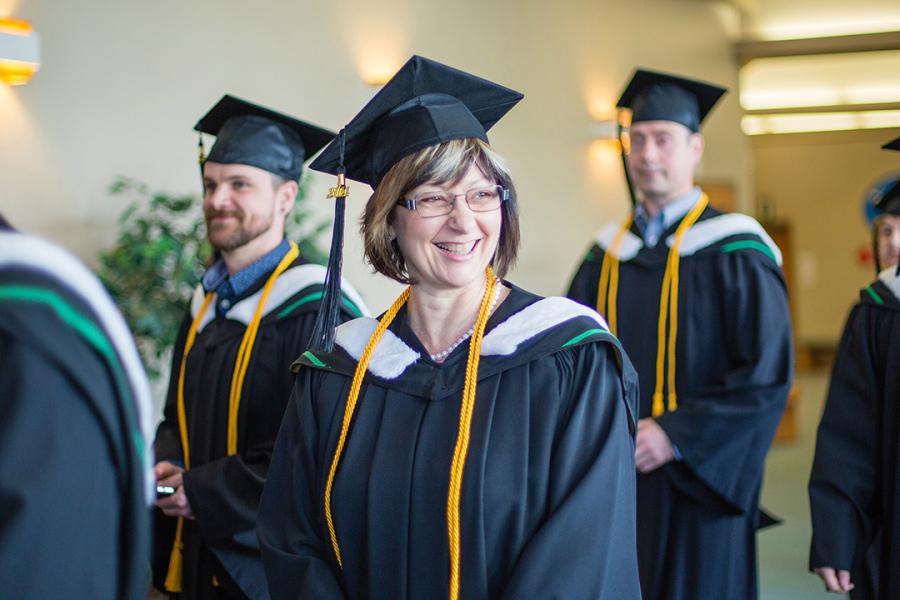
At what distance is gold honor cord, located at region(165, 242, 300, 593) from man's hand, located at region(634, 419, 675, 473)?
1.25 metres

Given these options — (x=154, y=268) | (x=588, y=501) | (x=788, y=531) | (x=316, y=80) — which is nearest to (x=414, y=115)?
(x=588, y=501)

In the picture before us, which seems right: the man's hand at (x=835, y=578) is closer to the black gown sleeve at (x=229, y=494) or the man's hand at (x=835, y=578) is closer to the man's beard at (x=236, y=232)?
the black gown sleeve at (x=229, y=494)

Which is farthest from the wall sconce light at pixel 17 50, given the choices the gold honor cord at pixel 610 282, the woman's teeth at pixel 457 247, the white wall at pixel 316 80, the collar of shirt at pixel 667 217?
the woman's teeth at pixel 457 247

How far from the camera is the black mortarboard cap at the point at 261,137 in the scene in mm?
3213

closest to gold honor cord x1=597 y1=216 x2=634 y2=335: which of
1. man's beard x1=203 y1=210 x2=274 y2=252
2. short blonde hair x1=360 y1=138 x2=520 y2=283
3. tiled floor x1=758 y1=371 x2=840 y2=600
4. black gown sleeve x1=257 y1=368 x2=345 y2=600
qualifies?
man's beard x1=203 y1=210 x2=274 y2=252

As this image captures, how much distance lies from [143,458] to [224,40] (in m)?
4.87

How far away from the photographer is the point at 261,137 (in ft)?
10.6

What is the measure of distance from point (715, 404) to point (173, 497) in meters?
1.71

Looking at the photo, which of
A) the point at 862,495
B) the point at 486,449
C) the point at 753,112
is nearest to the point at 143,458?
the point at 486,449

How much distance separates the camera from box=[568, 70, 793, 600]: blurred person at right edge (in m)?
3.33

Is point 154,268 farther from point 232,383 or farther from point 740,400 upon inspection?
point 740,400

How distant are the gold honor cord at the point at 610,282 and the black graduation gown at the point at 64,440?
267cm

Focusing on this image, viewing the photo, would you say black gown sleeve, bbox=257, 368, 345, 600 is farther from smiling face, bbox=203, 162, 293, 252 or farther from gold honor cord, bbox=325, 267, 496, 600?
smiling face, bbox=203, 162, 293, 252

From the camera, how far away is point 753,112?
12.8 meters
